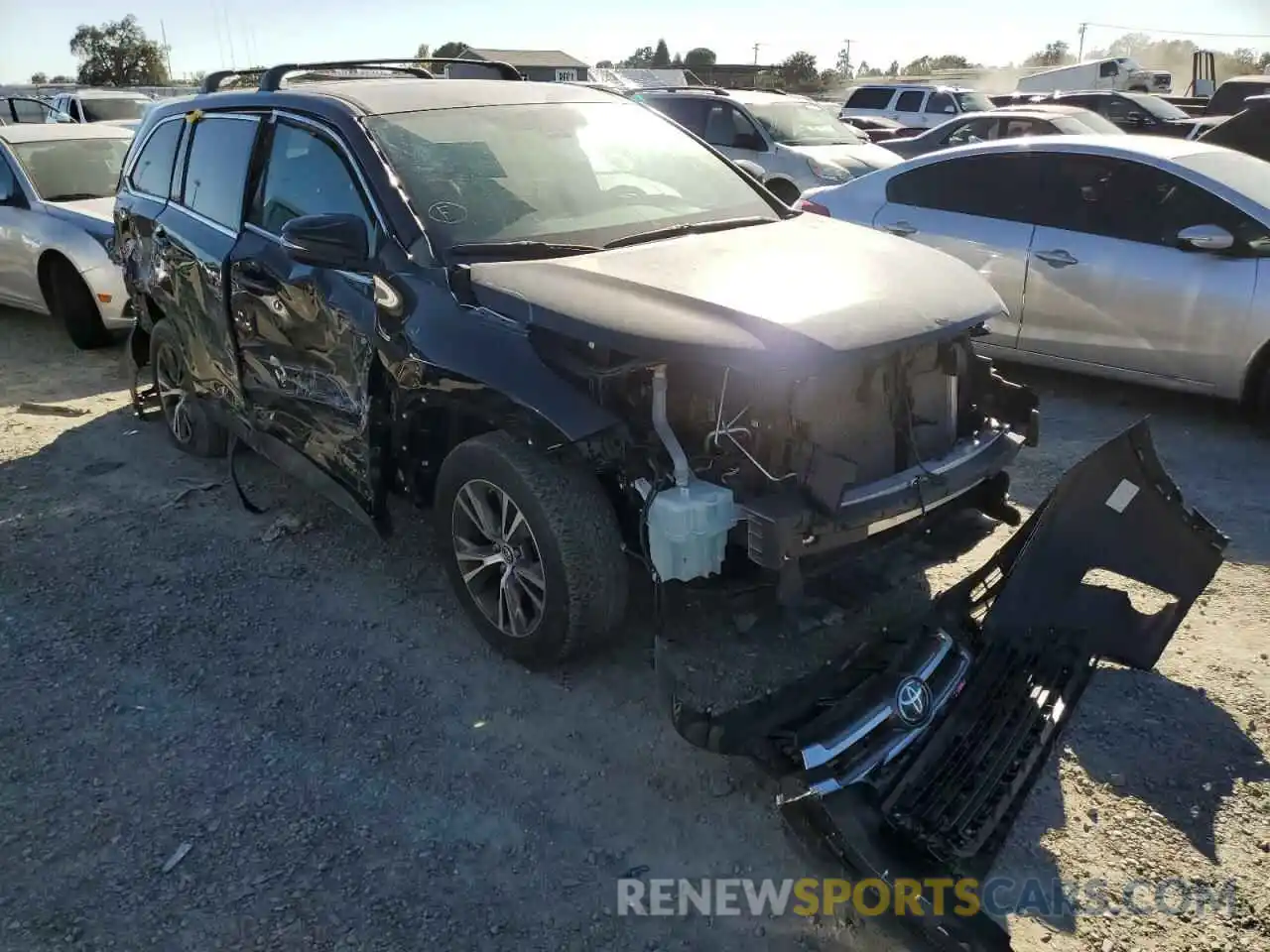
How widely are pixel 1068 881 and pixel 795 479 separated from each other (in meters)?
1.30

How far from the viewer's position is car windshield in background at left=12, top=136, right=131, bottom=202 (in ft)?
27.0

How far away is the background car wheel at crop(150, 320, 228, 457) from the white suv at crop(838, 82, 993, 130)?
1751 cm

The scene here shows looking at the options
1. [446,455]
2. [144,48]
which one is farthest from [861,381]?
[144,48]

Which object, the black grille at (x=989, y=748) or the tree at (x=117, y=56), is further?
the tree at (x=117, y=56)

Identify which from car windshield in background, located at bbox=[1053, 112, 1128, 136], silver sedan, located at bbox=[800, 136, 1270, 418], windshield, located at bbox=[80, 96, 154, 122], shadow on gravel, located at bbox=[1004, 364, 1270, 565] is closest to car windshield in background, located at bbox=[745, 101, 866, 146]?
car windshield in background, located at bbox=[1053, 112, 1128, 136]

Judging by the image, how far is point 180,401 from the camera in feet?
18.3

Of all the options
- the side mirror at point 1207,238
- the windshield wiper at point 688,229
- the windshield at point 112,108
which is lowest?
the side mirror at point 1207,238

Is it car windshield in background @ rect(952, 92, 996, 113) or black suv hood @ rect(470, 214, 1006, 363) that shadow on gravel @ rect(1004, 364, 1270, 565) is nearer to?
black suv hood @ rect(470, 214, 1006, 363)

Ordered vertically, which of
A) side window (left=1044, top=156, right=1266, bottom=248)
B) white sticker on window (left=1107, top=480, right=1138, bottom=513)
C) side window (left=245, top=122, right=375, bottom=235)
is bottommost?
white sticker on window (left=1107, top=480, right=1138, bottom=513)

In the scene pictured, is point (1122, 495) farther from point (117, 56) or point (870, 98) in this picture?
point (117, 56)

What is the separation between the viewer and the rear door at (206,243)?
4.44 meters

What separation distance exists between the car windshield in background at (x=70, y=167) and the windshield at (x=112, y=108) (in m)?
9.19

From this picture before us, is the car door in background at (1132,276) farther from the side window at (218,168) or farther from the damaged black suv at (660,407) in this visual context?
the side window at (218,168)

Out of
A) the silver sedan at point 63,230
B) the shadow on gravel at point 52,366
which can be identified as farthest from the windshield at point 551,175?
the silver sedan at point 63,230
